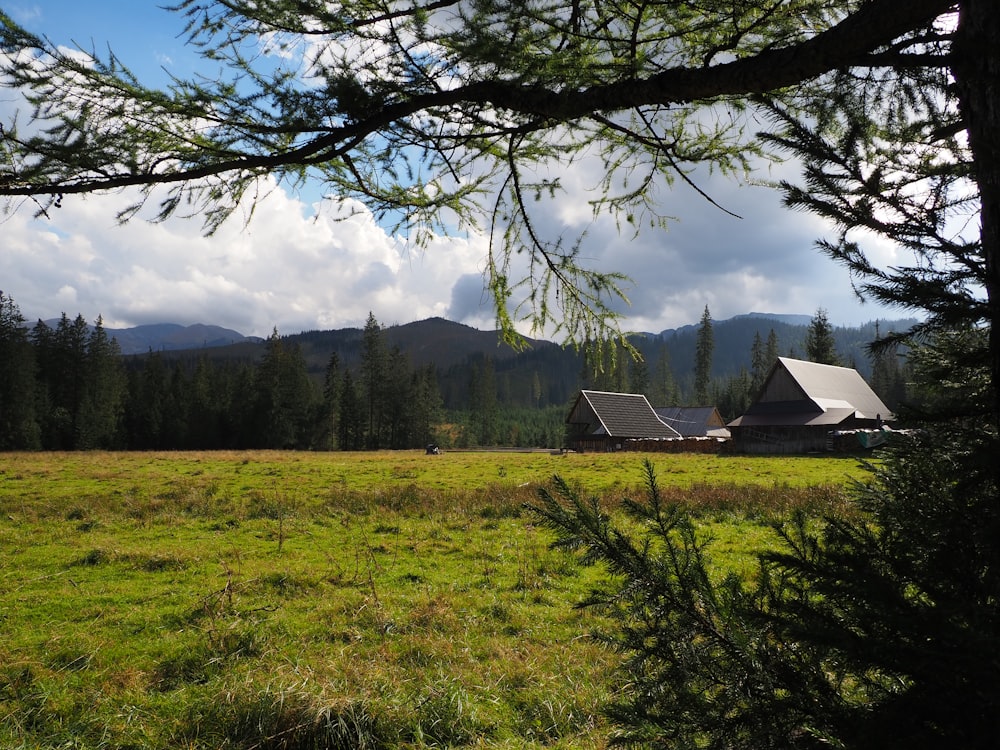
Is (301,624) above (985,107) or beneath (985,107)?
beneath

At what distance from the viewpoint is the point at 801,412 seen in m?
36.1

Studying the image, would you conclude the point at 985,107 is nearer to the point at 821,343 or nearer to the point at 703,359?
the point at 821,343

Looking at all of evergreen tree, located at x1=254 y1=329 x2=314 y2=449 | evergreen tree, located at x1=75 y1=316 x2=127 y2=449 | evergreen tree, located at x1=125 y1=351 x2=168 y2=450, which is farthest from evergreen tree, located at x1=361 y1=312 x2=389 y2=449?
evergreen tree, located at x1=75 y1=316 x2=127 y2=449

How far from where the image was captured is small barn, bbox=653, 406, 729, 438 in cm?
5294

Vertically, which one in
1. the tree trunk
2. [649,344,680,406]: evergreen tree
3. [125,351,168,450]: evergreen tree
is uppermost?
[649,344,680,406]: evergreen tree

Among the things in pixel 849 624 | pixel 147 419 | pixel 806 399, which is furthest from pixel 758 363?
pixel 849 624

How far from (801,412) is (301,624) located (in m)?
38.1

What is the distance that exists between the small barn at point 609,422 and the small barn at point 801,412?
24.1ft

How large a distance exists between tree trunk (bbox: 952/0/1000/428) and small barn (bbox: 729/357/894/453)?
36.9 metres

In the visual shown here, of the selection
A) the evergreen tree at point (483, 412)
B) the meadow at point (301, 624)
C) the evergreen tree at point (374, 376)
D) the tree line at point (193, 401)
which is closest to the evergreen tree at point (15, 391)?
the tree line at point (193, 401)

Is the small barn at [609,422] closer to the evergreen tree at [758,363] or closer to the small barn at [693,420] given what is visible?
the small barn at [693,420]

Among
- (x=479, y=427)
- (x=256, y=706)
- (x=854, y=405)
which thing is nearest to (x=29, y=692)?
(x=256, y=706)

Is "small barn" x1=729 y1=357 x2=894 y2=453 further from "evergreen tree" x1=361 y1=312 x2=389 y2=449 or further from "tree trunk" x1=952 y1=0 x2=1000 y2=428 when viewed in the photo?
"evergreen tree" x1=361 y1=312 x2=389 y2=449

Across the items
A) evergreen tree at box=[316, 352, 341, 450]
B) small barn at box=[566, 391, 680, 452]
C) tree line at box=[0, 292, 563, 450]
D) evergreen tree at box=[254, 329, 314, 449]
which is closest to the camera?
small barn at box=[566, 391, 680, 452]
